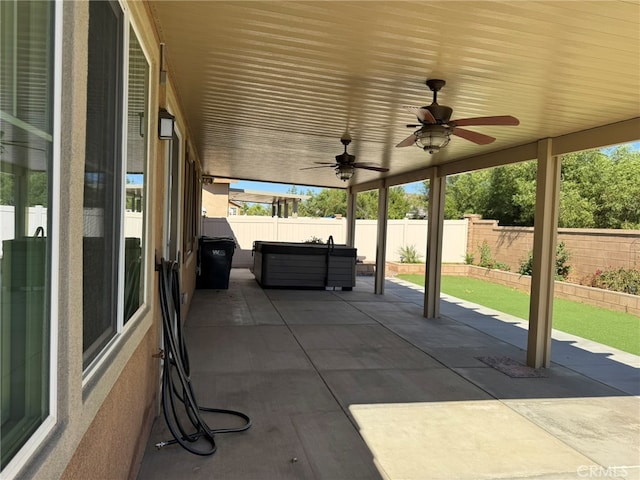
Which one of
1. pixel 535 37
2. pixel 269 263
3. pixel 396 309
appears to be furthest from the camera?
pixel 269 263

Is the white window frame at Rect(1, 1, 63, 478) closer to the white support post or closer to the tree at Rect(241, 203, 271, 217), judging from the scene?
the white support post

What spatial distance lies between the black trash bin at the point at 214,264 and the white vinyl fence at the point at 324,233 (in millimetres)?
5322

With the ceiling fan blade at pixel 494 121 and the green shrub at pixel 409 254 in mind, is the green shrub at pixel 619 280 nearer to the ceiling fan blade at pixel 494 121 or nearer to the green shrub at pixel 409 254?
the green shrub at pixel 409 254

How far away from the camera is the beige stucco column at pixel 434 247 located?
8.76 metres

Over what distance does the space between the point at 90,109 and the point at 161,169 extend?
6.38 ft

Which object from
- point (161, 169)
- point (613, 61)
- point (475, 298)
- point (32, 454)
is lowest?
point (475, 298)

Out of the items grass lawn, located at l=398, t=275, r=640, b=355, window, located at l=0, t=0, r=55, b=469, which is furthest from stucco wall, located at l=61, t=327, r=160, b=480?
grass lawn, located at l=398, t=275, r=640, b=355

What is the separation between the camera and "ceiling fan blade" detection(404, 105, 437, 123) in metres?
4.16

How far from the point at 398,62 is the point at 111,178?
2.38m

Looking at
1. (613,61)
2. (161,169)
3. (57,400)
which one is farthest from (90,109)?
(613,61)

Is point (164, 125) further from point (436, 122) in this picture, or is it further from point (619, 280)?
point (619, 280)

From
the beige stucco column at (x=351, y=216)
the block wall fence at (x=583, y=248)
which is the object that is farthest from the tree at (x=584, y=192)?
the beige stucco column at (x=351, y=216)

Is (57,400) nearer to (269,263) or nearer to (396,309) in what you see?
(396,309)

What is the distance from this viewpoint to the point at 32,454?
1.28 m
